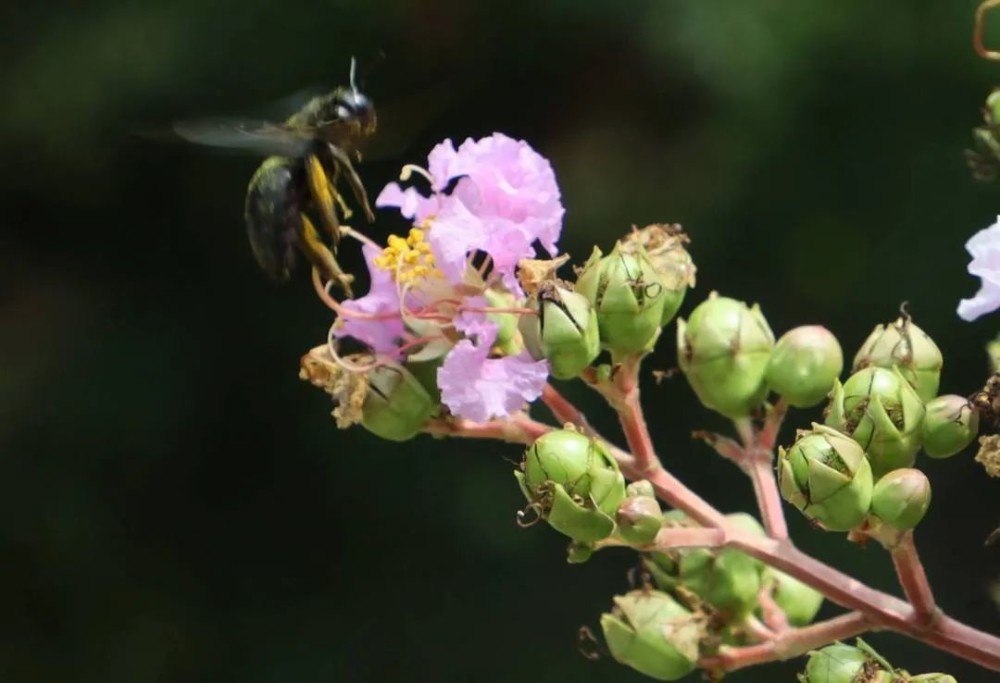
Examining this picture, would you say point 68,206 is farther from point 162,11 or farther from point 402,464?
point 402,464

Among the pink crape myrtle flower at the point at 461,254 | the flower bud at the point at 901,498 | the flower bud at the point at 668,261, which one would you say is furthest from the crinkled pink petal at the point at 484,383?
the flower bud at the point at 901,498

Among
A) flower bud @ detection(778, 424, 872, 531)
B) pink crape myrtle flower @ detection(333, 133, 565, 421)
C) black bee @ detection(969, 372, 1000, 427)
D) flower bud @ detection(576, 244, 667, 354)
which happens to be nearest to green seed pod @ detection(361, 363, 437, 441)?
pink crape myrtle flower @ detection(333, 133, 565, 421)

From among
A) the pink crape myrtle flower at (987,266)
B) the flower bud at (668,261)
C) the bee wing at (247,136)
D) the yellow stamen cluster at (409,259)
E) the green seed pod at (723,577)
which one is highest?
the pink crape myrtle flower at (987,266)

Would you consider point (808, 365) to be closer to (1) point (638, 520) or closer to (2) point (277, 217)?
(1) point (638, 520)

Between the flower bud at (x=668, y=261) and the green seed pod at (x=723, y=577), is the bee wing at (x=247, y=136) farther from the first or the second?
the green seed pod at (x=723, y=577)

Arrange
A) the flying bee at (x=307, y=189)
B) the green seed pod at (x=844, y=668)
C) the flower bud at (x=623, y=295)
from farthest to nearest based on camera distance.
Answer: the flying bee at (x=307, y=189) → the flower bud at (x=623, y=295) → the green seed pod at (x=844, y=668)

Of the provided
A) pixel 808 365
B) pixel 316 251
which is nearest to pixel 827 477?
pixel 808 365
